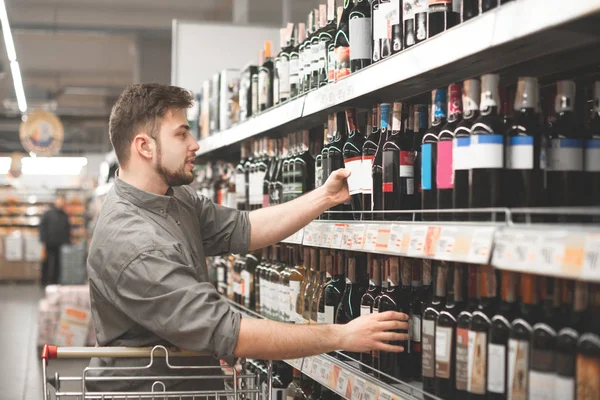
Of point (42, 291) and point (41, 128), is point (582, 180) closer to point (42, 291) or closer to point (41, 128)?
point (41, 128)

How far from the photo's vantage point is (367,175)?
8.39ft

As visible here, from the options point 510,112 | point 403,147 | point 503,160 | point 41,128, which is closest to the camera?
point 503,160

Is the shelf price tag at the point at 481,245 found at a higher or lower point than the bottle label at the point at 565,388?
higher

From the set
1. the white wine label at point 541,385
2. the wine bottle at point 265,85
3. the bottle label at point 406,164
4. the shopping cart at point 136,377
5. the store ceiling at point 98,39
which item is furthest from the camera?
the store ceiling at point 98,39

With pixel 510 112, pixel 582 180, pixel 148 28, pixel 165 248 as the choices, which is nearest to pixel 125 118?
pixel 165 248

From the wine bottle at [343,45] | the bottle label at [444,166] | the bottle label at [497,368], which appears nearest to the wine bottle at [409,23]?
the bottle label at [444,166]

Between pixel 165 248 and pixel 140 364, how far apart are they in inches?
18.3

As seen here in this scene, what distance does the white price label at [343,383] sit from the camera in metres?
2.48

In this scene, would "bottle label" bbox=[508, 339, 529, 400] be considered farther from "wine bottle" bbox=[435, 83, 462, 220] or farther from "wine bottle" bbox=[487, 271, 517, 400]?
"wine bottle" bbox=[435, 83, 462, 220]

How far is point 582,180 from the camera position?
6.20 feet

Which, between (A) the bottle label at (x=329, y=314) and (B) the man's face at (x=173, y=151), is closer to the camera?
(B) the man's face at (x=173, y=151)

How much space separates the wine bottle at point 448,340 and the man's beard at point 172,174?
1.01m

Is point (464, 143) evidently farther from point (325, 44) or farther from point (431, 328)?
point (325, 44)

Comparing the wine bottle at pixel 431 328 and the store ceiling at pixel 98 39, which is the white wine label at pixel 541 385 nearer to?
the wine bottle at pixel 431 328
